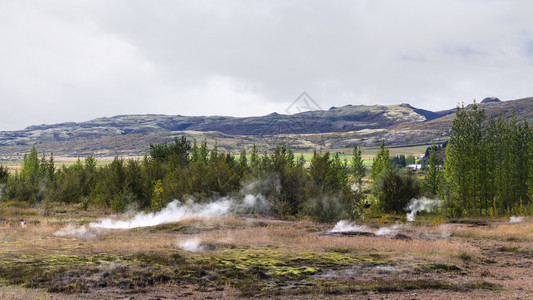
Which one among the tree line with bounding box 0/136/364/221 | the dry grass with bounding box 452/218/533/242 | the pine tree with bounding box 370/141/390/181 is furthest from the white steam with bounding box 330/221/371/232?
the pine tree with bounding box 370/141/390/181

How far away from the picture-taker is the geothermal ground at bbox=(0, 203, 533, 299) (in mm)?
13742

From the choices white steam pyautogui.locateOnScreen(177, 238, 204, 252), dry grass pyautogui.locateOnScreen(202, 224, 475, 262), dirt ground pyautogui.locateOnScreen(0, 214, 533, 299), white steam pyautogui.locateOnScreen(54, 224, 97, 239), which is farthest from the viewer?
white steam pyautogui.locateOnScreen(54, 224, 97, 239)

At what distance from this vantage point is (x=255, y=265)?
17594 millimetres

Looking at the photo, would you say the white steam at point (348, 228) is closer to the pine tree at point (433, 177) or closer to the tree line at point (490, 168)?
the tree line at point (490, 168)

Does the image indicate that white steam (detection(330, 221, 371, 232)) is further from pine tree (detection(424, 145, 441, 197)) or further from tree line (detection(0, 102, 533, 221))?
pine tree (detection(424, 145, 441, 197))

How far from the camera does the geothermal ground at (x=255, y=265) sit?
13742 mm

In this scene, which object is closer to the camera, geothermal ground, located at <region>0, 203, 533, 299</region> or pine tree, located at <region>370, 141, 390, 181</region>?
geothermal ground, located at <region>0, 203, 533, 299</region>

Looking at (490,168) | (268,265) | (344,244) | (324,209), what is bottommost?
(324,209)

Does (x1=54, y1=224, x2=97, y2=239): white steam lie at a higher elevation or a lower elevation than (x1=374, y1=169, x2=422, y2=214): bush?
higher

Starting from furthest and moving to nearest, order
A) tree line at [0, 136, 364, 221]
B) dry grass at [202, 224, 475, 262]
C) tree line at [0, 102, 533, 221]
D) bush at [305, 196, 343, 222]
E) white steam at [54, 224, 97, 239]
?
tree line at [0, 102, 533, 221] < tree line at [0, 136, 364, 221] < bush at [305, 196, 343, 222] < white steam at [54, 224, 97, 239] < dry grass at [202, 224, 475, 262]

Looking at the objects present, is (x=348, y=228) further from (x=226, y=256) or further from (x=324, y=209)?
(x=226, y=256)

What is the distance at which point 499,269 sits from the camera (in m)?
18.7

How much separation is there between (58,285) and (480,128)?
5274 centimetres

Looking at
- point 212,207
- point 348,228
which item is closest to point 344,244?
point 348,228
